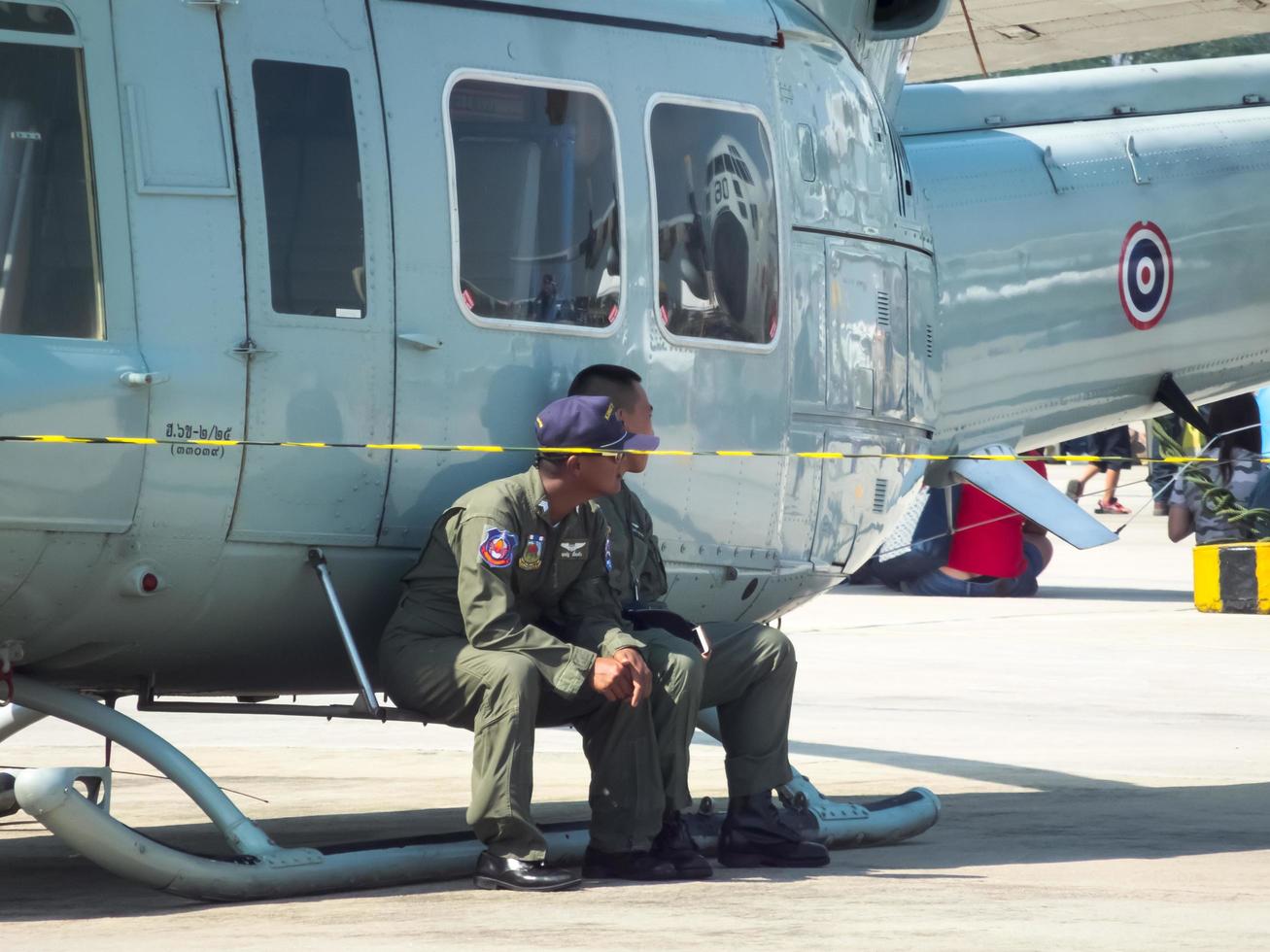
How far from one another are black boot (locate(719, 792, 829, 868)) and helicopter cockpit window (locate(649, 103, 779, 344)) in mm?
1416

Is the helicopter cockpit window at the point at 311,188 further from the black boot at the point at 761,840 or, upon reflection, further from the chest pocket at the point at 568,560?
the black boot at the point at 761,840

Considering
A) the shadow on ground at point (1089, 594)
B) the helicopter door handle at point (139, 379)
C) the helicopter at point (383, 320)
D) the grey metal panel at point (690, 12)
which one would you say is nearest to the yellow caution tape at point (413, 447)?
the helicopter at point (383, 320)

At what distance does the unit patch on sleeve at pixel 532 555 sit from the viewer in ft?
18.4

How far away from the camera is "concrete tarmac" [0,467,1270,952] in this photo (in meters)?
4.91

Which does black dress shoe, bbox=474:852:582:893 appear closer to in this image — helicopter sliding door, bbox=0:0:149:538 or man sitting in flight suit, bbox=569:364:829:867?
man sitting in flight suit, bbox=569:364:829:867

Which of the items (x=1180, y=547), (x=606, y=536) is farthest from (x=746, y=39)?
(x=1180, y=547)

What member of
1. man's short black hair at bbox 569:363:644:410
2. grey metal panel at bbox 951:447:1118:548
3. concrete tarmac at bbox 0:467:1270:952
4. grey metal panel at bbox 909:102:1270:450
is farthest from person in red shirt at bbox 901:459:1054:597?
man's short black hair at bbox 569:363:644:410

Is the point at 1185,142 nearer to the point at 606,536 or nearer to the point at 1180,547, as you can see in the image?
the point at 606,536

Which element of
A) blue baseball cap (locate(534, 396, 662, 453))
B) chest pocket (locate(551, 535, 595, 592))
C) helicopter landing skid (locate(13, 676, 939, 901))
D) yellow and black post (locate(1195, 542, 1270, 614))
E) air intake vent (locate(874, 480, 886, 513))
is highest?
blue baseball cap (locate(534, 396, 662, 453))

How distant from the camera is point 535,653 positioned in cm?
548

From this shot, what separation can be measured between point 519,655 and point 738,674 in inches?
34.1

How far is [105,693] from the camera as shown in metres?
5.98

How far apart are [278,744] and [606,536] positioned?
3887 mm

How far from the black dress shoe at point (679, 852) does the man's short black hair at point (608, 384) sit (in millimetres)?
1172
